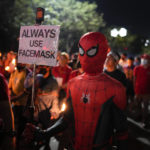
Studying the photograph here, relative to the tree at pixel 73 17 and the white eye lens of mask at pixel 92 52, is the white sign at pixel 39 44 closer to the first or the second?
the white eye lens of mask at pixel 92 52

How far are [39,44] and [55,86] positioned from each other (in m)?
3.84

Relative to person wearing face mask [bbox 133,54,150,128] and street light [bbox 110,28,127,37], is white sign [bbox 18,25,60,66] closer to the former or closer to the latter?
person wearing face mask [bbox 133,54,150,128]

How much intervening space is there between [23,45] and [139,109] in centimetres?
549

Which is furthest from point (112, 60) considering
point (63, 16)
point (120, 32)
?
point (63, 16)

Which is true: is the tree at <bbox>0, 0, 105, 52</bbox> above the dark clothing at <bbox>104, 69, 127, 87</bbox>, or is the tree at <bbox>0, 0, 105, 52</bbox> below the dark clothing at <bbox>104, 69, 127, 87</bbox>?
above

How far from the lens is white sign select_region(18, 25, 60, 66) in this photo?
266cm

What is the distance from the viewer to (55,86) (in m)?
6.54

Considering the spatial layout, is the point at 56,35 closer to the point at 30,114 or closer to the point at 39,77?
the point at 30,114

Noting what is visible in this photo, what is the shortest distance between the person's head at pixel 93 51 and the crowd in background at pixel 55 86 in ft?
1.78

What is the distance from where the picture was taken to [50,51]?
2.69 m

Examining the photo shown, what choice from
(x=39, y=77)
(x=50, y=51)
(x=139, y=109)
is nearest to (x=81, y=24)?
(x=139, y=109)

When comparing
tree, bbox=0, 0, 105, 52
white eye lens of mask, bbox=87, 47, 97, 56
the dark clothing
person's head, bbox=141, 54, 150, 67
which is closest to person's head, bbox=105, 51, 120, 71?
the dark clothing

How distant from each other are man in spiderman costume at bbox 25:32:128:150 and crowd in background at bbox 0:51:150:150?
19cm

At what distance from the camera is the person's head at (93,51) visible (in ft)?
6.53
